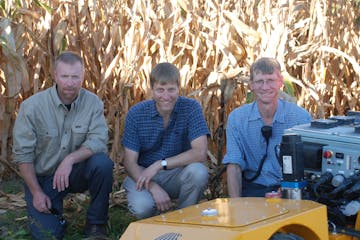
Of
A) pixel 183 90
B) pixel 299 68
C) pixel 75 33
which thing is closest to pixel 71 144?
pixel 183 90

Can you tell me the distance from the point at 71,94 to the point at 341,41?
3.29 m

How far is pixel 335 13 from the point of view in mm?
7543

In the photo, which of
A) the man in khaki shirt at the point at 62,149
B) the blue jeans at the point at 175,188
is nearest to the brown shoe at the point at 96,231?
the man in khaki shirt at the point at 62,149

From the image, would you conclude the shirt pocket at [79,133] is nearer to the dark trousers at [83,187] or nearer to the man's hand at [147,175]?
the dark trousers at [83,187]

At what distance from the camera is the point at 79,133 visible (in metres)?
5.04

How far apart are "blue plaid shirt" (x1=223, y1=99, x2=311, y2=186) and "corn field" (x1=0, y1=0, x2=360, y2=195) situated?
86cm

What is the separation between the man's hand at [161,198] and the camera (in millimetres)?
4715

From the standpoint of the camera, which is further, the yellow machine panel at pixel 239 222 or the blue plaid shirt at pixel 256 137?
the blue plaid shirt at pixel 256 137

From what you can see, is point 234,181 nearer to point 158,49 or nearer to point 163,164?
point 163,164

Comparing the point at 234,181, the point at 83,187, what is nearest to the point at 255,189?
the point at 234,181

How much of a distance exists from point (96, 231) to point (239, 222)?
81.8 inches

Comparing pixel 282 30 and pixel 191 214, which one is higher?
pixel 282 30

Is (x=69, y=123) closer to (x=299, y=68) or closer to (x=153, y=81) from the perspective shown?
(x=153, y=81)

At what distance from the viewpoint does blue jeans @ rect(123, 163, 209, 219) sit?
4.77 metres
